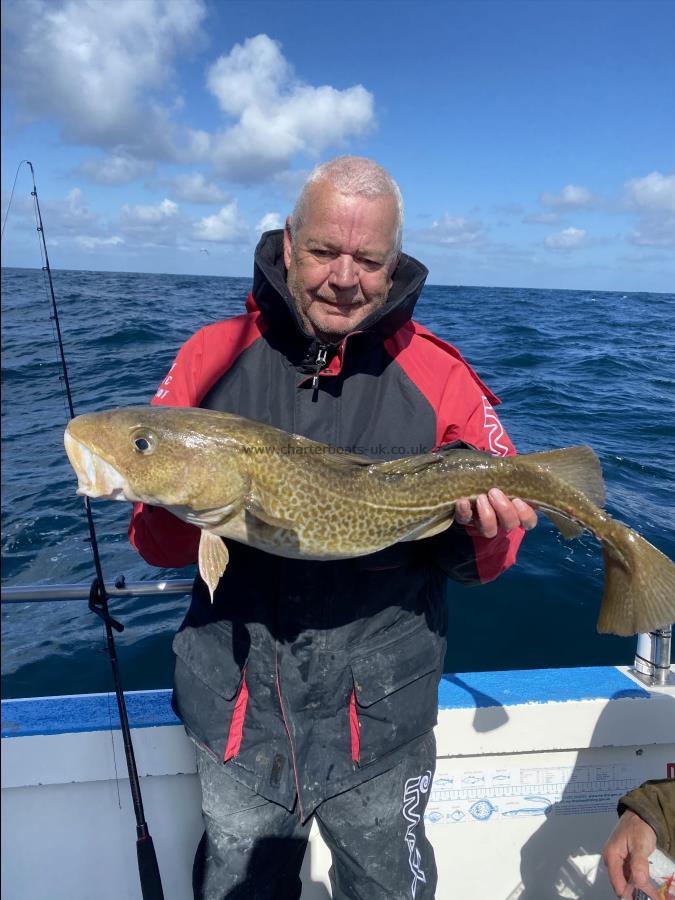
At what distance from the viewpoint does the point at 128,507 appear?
8914mm

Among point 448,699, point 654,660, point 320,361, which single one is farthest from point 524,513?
point 654,660

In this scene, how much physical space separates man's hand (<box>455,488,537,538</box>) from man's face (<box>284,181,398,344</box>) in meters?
0.95

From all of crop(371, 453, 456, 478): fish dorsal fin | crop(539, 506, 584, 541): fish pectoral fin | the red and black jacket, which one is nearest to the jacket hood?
the red and black jacket

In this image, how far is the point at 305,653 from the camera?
2.57 metres

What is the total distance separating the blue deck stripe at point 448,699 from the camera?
324 cm

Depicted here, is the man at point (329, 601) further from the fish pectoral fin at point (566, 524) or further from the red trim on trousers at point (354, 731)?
the fish pectoral fin at point (566, 524)

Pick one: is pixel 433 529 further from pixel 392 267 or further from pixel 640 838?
pixel 640 838

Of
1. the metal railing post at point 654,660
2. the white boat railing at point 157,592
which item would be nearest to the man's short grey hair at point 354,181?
the white boat railing at point 157,592

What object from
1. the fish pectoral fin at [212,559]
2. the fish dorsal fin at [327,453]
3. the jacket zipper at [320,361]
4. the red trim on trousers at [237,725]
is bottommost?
the red trim on trousers at [237,725]

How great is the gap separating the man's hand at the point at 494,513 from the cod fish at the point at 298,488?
0.07 meters

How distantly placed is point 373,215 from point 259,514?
1.37 m

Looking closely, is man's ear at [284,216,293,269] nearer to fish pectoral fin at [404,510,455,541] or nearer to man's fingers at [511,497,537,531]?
fish pectoral fin at [404,510,455,541]

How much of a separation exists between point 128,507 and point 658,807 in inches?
305

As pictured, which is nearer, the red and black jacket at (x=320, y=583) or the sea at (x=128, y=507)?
the red and black jacket at (x=320, y=583)
